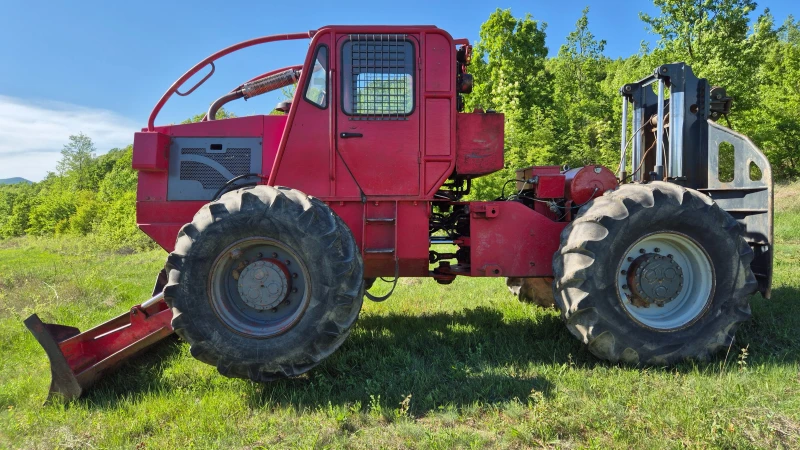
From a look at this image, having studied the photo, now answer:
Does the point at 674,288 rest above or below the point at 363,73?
below

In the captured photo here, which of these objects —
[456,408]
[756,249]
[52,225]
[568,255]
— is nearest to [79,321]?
[456,408]

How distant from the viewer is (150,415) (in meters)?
3.50

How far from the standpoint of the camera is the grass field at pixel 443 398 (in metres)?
3.05

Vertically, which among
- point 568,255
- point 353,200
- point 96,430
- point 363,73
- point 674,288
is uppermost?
point 363,73

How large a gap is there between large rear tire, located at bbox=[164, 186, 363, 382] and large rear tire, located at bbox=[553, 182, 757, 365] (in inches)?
74.4

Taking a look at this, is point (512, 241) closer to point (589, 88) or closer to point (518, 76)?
point (518, 76)

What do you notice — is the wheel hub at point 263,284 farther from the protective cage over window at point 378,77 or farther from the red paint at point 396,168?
the protective cage over window at point 378,77

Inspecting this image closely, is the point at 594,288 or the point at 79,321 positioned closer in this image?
the point at 594,288

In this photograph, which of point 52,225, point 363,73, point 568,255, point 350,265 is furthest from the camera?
point 52,225

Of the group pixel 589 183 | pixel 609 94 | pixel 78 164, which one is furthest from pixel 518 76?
pixel 78 164

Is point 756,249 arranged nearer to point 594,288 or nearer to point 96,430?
point 594,288

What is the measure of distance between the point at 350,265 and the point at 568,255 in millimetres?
1897

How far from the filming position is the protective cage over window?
4492 millimetres

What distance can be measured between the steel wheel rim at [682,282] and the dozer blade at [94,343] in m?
4.05
